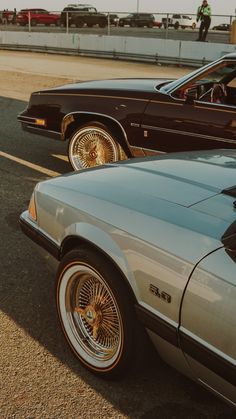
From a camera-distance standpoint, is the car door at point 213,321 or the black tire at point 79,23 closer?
the car door at point 213,321

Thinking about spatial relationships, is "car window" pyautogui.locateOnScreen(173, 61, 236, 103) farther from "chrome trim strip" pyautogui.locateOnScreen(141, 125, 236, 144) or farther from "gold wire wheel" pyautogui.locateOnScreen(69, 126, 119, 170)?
"gold wire wheel" pyautogui.locateOnScreen(69, 126, 119, 170)

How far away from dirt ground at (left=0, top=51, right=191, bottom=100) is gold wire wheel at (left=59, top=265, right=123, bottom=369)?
886 centimetres

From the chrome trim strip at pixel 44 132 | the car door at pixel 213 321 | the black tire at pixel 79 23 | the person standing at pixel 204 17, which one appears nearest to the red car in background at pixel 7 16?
the black tire at pixel 79 23

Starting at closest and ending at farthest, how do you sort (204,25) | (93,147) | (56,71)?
(93,147), (56,71), (204,25)

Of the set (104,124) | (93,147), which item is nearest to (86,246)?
(104,124)

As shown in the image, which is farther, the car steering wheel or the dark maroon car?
the car steering wheel

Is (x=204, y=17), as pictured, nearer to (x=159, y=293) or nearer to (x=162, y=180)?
(x=162, y=180)

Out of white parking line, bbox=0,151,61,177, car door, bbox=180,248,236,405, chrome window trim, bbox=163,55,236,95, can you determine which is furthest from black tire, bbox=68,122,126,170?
car door, bbox=180,248,236,405

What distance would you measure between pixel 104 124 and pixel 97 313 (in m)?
3.30

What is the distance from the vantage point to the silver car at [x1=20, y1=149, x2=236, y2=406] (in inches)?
79.0

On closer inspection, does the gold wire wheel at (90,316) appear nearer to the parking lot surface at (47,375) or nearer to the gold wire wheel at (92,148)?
the parking lot surface at (47,375)

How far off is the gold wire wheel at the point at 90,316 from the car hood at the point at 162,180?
46cm

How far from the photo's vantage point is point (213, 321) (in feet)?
6.44

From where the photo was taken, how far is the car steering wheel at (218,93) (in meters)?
5.12
